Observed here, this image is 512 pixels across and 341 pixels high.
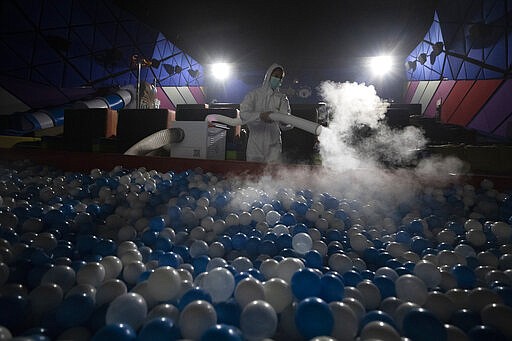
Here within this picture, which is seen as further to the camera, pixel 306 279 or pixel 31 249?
pixel 31 249

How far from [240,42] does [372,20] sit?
162 inches

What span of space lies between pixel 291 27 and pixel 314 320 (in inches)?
368

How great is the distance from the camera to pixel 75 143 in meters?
4.11

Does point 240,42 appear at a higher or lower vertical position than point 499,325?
higher

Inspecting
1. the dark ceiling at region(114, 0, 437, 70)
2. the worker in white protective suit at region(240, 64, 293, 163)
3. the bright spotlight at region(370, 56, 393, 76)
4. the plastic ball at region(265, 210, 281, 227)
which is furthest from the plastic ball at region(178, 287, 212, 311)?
the bright spotlight at region(370, 56, 393, 76)

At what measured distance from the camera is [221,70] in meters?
12.5

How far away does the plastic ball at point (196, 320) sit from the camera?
59 centimetres

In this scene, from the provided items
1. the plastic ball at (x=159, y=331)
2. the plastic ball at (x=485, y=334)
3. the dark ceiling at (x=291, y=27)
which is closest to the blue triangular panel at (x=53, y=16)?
the dark ceiling at (x=291, y=27)

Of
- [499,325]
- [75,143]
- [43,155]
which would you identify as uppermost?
[75,143]

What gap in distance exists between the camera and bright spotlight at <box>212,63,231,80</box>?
12.4 metres

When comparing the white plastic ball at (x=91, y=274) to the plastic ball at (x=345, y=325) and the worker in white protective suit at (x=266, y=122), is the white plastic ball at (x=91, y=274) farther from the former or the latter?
the worker in white protective suit at (x=266, y=122)

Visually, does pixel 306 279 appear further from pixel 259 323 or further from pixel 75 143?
pixel 75 143

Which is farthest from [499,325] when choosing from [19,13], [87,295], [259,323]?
[19,13]

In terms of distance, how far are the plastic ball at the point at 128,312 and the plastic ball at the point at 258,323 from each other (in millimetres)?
221
